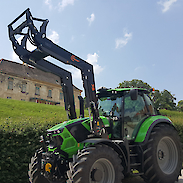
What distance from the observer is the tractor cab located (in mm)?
5473

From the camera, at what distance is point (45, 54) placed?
5066mm

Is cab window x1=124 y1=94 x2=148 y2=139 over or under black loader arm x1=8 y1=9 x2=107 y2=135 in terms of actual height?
under

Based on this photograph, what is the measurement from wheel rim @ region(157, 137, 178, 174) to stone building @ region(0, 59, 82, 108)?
75.8 ft

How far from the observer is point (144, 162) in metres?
5.11

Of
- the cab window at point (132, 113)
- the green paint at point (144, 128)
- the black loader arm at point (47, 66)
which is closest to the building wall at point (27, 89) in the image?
the black loader arm at point (47, 66)

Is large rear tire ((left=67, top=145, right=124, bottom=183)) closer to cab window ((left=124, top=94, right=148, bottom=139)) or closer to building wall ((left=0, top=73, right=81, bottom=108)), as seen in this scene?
cab window ((left=124, top=94, right=148, bottom=139))

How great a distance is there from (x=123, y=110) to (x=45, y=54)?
8.68 ft

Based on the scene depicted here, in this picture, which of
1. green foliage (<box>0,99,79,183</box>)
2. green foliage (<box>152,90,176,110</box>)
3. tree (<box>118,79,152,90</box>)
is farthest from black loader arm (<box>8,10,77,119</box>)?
green foliage (<box>152,90,176,110</box>)

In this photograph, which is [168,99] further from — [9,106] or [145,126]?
[145,126]

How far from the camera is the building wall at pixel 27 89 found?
29725mm

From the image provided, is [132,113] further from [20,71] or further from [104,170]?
[20,71]

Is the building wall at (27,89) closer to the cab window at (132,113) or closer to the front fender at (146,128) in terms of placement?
the cab window at (132,113)

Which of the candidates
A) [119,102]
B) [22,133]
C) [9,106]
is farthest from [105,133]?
[9,106]

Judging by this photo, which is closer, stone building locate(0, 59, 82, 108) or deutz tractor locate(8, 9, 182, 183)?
deutz tractor locate(8, 9, 182, 183)
